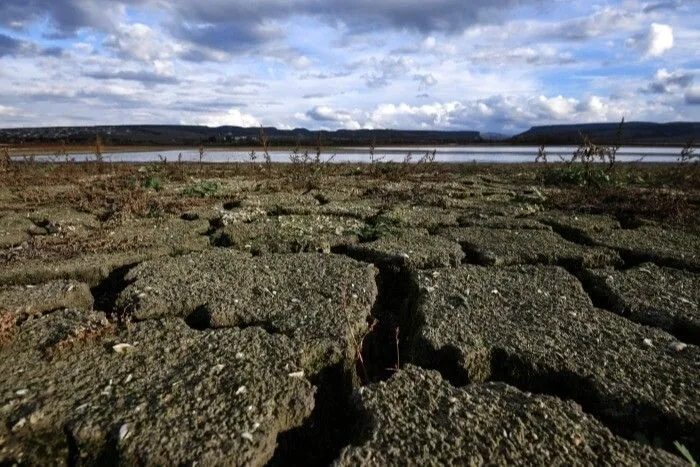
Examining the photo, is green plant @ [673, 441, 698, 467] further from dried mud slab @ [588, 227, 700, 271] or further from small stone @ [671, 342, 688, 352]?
dried mud slab @ [588, 227, 700, 271]

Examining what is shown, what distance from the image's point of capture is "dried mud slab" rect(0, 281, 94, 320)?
1877 millimetres

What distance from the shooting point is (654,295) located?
2.15 m

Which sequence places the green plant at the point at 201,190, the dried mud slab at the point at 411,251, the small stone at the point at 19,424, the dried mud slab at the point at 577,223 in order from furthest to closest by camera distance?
the green plant at the point at 201,190
the dried mud slab at the point at 577,223
the dried mud slab at the point at 411,251
the small stone at the point at 19,424

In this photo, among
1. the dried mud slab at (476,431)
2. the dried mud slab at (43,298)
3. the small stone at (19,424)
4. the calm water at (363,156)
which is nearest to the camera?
the dried mud slab at (476,431)

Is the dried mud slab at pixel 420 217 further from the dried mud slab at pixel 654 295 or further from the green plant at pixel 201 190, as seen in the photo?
the green plant at pixel 201 190

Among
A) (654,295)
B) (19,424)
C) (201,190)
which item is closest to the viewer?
(19,424)

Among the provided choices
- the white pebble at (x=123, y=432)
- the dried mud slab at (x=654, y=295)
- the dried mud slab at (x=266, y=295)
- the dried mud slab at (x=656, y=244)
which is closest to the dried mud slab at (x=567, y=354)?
the dried mud slab at (x=654, y=295)

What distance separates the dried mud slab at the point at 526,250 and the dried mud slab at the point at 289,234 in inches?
27.1

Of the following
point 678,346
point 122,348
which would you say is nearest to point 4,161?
point 122,348

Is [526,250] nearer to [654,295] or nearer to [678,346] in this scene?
[654,295]

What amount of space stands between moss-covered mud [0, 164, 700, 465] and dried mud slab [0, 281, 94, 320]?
0.04 feet

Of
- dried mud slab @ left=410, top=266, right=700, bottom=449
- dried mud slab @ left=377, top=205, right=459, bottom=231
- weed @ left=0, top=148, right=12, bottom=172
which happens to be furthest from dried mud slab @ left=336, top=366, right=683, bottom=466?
weed @ left=0, top=148, right=12, bottom=172

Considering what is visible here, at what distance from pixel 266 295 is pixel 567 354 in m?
1.12

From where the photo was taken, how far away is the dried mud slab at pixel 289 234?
2934 millimetres
